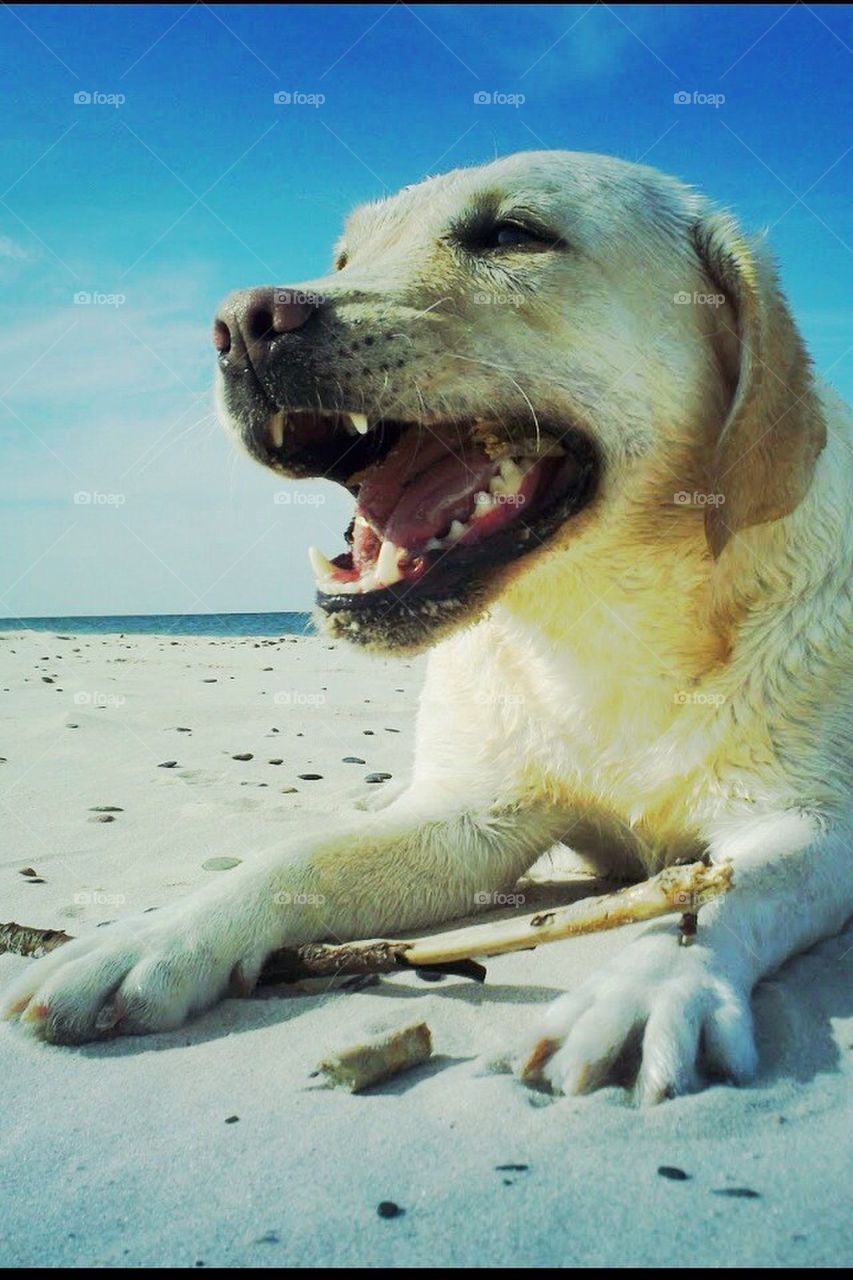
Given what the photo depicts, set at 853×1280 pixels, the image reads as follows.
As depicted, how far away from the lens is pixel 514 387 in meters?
3.21

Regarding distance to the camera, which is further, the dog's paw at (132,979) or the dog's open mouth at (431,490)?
the dog's open mouth at (431,490)

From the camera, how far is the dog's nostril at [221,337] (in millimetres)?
3090

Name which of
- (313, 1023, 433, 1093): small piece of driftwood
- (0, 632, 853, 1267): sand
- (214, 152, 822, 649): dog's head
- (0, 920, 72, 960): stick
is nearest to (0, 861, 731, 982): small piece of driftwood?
(0, 632, 853, 1267): sand

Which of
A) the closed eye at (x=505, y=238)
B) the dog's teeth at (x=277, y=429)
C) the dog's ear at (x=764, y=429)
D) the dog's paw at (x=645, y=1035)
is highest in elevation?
the closed eye at (x=505, y=238)

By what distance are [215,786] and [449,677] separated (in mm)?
1954

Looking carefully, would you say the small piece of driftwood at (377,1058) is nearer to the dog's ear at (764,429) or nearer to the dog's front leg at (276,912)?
the dog's front leg at (276,912)

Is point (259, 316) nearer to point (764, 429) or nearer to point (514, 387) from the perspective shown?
point (514, 387)

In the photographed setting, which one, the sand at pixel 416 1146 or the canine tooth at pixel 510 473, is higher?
the canine tooth at pixel 510 473

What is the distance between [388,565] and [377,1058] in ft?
4.58

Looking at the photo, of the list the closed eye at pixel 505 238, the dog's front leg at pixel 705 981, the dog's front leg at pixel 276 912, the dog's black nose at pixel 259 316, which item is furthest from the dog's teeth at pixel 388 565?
the dog's front leg at pixel 705 981

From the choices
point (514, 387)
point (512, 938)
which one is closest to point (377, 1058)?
point (512, 938)

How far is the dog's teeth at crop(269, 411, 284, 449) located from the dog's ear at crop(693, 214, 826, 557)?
125 centimetres

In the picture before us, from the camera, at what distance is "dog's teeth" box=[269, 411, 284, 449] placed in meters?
3.21

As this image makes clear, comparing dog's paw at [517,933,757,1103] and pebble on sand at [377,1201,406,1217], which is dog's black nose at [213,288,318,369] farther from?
pebble on sand at [377,1201,406,1217]
